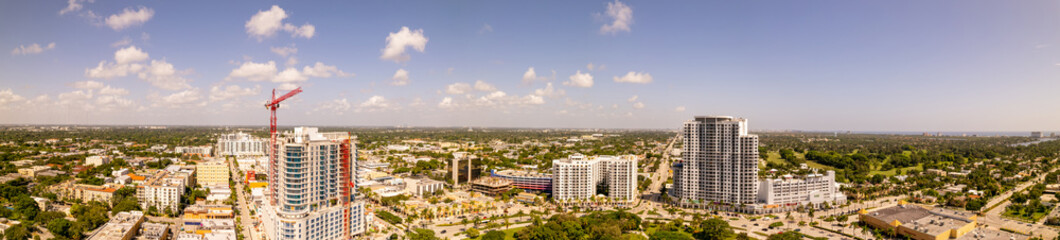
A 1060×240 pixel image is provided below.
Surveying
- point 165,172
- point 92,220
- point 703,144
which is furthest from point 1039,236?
point 165,172

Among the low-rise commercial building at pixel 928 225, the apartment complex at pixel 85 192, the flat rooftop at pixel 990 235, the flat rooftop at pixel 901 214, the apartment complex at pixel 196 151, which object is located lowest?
the flat rooftop at pixel 990 235

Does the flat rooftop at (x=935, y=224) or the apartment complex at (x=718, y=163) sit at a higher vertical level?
the apartment complex at (x=718, y=163)

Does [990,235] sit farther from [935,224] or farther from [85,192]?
[85,192]

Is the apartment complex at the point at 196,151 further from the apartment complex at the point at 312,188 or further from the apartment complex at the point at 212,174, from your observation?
the apartment complex at the point at 312,188

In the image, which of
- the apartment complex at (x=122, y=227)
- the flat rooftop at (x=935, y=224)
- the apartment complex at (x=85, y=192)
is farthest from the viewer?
the apartment complex at (x=85, y=192)

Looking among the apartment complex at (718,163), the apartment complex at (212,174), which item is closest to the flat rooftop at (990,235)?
the apartment complex at (718,163)

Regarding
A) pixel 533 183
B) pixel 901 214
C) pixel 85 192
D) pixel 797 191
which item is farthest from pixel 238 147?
pixel 901 214
